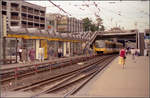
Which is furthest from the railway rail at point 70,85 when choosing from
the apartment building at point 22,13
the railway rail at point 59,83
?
the apartment building at point 22,13

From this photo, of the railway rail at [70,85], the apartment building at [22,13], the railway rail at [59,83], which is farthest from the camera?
the apartment building at [22,13]

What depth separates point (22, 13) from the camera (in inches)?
2127

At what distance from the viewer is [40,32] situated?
2548 cm

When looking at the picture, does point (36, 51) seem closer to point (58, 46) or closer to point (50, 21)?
point (58, 46)

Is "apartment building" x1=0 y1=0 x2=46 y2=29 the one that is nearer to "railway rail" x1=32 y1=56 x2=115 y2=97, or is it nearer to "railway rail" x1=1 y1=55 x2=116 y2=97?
"railway rail" x1=1 y1=55 x2=116 y2=97

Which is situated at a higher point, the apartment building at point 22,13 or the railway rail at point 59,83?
the apartment building at point 22,13

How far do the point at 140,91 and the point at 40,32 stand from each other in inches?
716

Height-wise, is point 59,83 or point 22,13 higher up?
point 22,13

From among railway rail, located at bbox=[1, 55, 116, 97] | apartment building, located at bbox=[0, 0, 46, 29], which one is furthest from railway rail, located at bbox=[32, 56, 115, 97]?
apartment building, located at bbox=[0, 0, 46, 29]

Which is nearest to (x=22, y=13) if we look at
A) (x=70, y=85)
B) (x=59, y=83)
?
(x=59, y=83)

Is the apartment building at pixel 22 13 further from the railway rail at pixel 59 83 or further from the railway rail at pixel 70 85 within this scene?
the railway rail at pixel 70 85

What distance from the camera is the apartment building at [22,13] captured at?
49.6 meters

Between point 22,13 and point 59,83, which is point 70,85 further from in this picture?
point 22,13

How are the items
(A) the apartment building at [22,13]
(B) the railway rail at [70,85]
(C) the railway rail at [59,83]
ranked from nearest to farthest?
1. (B) the railway rail at [70,85]
2. (C) the railway rail at [59,83]
3. (A) the apartment building at [22,13]
